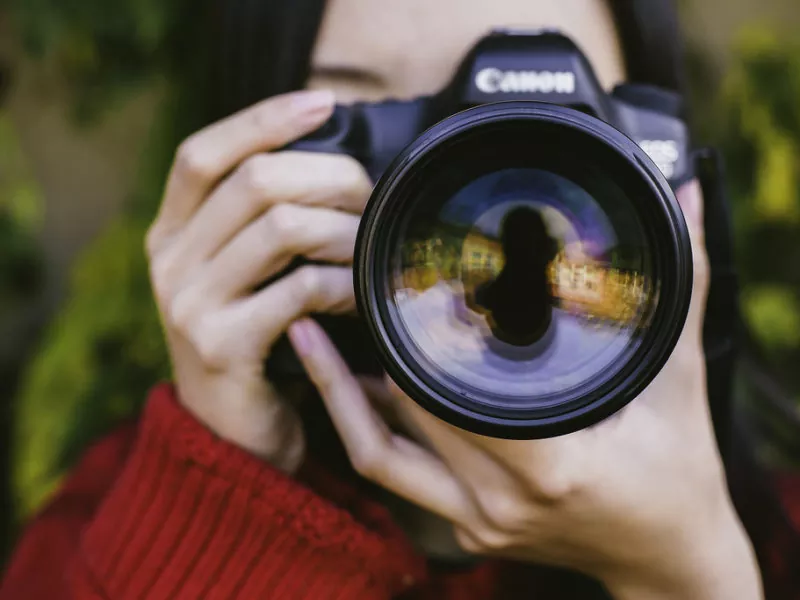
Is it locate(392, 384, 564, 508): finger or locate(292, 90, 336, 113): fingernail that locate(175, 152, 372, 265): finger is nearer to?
locate(292, 90, 336, 113): fingernail

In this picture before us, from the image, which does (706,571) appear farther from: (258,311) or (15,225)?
(15,225)

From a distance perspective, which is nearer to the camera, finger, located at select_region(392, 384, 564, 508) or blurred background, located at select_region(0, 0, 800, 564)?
finger, located at select_region(392, 384, 564, 508)

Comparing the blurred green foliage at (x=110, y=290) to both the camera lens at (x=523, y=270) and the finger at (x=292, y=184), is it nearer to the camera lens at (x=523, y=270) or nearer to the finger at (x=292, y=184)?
the finger at (x=292, y=184)

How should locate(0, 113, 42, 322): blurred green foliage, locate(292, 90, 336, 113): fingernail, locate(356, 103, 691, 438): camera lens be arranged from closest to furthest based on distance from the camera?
locate(356, 103, 691, 438): camera lens
locate(292, 90, 336, 113): fingernail
locate(0, 113, 42, 322): blurred green foliage

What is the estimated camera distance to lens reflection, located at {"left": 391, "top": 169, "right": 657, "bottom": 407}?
1.39 feet

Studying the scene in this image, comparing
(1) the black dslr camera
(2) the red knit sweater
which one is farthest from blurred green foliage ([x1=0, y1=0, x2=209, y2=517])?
(1) the black dslr camera

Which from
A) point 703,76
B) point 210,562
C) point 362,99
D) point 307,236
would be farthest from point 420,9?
point 703,76

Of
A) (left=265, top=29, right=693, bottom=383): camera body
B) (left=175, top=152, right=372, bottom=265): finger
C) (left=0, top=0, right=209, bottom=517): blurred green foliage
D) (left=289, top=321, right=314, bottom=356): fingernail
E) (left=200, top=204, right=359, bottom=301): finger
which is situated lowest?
(left=0, top=0, right=209, bottom=517): blurred green foliage

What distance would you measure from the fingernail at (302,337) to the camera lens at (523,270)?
0.09m

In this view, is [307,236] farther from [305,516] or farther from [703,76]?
[703,76]

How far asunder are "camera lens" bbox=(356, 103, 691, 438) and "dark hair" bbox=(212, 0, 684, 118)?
0.19m

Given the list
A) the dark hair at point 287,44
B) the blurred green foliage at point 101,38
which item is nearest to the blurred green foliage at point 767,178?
the dark hair at point 287,44

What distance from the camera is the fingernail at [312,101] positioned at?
0.47 m

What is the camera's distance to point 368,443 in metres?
0.48
